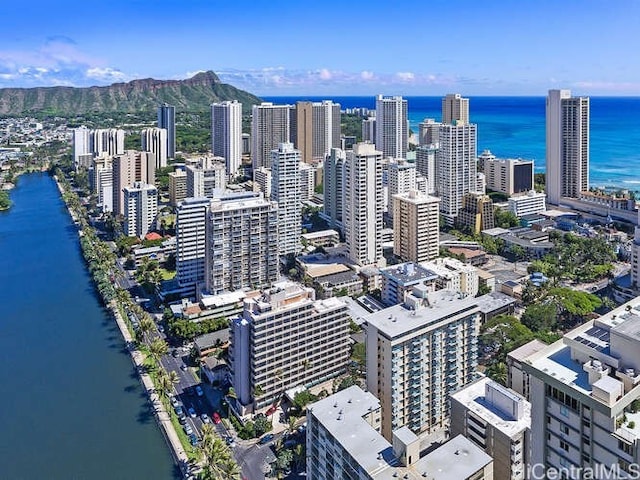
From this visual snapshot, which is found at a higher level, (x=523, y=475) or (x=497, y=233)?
(x=497, y=233)

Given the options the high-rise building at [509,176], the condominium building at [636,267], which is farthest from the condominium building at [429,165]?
the condominium building at [636,267]

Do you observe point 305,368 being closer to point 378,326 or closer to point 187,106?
point 378,326

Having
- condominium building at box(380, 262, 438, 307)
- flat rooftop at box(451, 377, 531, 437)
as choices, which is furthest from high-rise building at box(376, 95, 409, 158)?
flat rooftop at box(451, 377, 531, 437)

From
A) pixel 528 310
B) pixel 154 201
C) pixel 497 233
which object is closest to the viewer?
pixel 528 310

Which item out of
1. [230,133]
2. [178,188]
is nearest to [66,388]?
[178,188]

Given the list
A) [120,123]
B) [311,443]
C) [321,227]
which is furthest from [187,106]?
[311,443]

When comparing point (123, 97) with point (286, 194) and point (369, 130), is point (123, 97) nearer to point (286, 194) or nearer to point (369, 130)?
point (369, 130)

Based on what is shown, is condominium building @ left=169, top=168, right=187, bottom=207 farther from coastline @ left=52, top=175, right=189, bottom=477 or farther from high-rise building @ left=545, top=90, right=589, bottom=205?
high-rise building @ left=545, top=90, right=589, bottom=205
